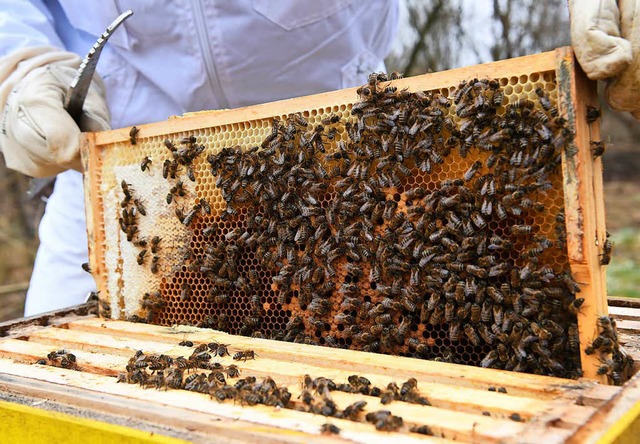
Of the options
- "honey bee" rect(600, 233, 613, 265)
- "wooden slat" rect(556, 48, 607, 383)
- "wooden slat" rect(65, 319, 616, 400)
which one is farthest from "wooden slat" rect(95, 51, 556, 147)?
"wooden slat" rect(65, 319, 616, 400)

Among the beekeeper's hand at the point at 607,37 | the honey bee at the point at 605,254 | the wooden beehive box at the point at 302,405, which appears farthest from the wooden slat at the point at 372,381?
the beekeeper's hand at the point at 607,37

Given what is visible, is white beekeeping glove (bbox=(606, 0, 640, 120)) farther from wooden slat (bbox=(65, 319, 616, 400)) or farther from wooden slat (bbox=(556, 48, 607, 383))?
wooden slat (bbox=(65, 319, 616, 400))

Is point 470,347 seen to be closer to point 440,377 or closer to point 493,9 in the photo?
point 440,377

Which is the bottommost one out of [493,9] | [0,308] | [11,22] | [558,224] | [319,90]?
[0,308]

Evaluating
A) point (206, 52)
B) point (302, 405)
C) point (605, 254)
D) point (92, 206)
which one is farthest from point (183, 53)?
point (605, 254)

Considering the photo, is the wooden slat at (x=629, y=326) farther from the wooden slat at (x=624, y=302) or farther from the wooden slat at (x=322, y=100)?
the wooden slat at (x=322, y=100)

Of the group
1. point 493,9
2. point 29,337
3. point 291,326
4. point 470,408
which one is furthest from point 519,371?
point 493,9

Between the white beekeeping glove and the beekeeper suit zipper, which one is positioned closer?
the white beekeeping glove
